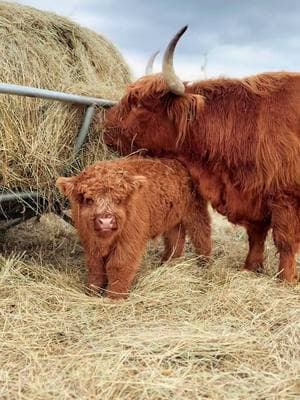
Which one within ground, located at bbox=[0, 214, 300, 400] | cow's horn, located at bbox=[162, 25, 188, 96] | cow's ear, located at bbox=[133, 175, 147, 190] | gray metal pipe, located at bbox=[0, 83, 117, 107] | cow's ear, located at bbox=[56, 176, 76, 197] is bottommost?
ground, located at bbox=[0, 214, 300, 400]

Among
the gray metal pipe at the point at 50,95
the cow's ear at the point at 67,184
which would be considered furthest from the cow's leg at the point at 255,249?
the cow's ear at the point at 67,184

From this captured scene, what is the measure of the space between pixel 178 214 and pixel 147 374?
7.08ft

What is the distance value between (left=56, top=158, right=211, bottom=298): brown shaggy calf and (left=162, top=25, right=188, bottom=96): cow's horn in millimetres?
612

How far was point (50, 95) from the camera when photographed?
4391 millimetres

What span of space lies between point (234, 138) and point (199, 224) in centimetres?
81

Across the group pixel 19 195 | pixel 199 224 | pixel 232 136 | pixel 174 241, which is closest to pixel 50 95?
pixel 19 195

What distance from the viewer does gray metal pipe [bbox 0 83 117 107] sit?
409 cm

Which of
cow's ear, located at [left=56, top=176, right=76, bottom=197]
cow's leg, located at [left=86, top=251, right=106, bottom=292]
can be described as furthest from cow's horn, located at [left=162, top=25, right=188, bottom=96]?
cow's leg, located at [left=86, top=251, right=106, bottom=292]

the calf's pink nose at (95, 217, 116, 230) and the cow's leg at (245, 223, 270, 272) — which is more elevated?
the calf's pink nose at (95, 217, 116, 230)

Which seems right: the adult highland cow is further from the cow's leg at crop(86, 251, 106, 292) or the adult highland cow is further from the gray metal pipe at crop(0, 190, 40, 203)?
the cow's leg at crop(86, 251, 106, 292)

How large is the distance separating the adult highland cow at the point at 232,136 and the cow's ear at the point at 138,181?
762 millimetres

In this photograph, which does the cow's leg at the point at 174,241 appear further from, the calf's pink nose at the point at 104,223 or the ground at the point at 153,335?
the calf's pink nose at the point at 104,223

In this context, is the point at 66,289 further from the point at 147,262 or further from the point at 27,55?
the point at 27,55

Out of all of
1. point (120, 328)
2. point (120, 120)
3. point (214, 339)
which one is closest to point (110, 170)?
point (120, 120)
